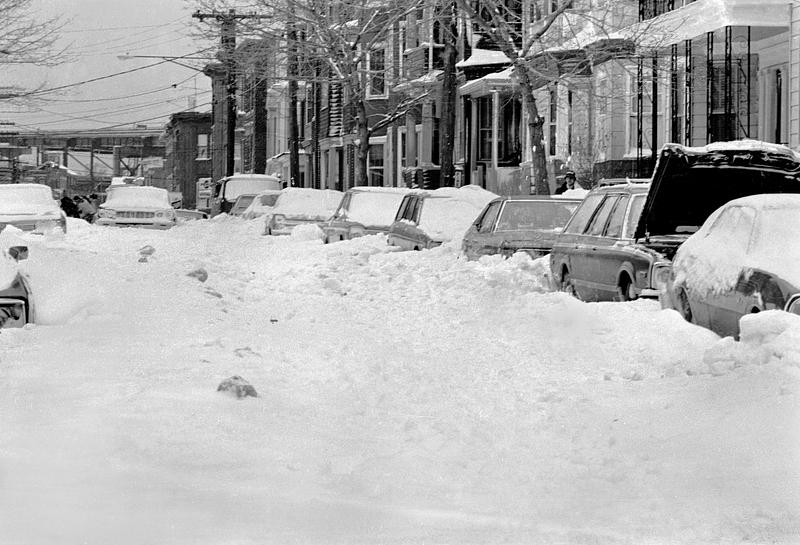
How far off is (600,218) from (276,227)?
1679 centimetres

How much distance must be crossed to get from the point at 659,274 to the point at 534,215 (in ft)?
20.6

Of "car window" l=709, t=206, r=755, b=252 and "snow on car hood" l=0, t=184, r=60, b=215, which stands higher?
"snow on car hood" l=0, t=184, r=60, b=215

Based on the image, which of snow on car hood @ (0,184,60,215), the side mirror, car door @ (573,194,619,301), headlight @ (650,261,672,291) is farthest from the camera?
snow on car hood @ (0,184,60,215)

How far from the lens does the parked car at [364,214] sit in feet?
84.1

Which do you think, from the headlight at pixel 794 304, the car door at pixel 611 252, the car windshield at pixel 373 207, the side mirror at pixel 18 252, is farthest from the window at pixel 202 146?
the headlight at pixel 794 304

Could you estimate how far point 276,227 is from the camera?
30.6m

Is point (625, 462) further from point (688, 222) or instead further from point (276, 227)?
point (276, 227)

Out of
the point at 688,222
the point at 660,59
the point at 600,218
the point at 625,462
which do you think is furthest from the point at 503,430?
the point at 660,59

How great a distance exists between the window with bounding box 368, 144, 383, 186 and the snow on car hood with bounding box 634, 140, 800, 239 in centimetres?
4001

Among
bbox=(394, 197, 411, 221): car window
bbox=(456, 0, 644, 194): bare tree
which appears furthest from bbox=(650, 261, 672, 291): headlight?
bbox=(456, 0, 644, 194): bare tree

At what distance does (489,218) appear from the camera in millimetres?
18500

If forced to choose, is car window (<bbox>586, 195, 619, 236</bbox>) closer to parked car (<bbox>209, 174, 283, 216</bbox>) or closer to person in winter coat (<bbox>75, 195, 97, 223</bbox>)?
parked car (<bbox>209, 174, 283, 216</bbox>)

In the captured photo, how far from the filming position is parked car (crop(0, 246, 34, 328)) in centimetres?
1015

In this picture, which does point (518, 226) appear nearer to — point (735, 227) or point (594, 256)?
point (594, 256)
